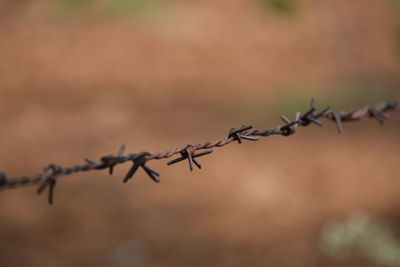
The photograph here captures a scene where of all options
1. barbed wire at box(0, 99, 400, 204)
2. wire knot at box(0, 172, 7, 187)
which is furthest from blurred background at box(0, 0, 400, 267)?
wire knot at box(0, 172, 7, 187)

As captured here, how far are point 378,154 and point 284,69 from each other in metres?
2.66

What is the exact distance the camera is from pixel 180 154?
60.9 inches

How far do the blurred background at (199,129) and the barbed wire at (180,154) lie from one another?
1.42 m

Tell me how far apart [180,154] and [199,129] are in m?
5.54

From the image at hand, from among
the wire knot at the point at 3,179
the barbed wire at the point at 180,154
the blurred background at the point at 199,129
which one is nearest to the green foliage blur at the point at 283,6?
the blurred background at the point at 199,129

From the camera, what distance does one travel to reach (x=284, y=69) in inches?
347

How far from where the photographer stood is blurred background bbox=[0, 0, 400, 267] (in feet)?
16.5

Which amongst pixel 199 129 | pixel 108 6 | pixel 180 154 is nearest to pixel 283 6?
pixel 199 129

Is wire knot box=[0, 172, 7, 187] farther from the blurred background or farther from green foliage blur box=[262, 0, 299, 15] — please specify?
green foliage blur box=[262, 0, 299, 15]

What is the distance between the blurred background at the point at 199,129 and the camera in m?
5.03

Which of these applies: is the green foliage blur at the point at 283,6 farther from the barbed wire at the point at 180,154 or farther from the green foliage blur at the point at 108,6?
the barbed wire at the point at 180,154

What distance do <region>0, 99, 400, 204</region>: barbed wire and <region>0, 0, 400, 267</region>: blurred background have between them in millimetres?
1420

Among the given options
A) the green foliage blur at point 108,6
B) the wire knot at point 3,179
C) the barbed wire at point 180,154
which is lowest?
the wire knot at point 3,179

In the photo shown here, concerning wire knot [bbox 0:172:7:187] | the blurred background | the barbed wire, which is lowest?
wire knot [bbox 0:172:7:187]
